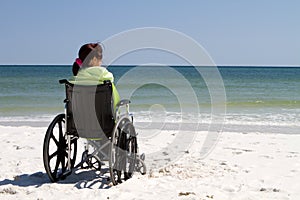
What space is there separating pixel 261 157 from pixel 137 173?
1.90 meters

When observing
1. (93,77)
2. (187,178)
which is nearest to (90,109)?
(93,77)

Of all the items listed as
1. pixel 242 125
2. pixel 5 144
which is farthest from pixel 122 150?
pixel 242 125

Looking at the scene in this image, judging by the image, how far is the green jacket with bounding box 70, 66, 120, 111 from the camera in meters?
3.93

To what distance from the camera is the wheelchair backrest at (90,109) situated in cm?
388

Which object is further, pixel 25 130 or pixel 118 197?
pixel 25 130

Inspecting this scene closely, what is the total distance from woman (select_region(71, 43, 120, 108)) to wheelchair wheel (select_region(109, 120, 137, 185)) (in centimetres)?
31

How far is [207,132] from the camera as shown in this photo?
26.3 ft

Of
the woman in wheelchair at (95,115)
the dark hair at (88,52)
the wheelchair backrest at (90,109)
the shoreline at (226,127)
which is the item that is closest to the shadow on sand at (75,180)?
the woman in wheelchair at (95,115)

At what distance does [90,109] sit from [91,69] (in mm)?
396

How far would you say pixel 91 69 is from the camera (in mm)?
4008

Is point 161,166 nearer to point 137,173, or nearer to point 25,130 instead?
point 137,173

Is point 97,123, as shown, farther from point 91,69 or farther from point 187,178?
point 187,178

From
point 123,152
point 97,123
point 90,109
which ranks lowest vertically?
point 123,152

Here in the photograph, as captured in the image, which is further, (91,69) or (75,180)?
(75,180)
